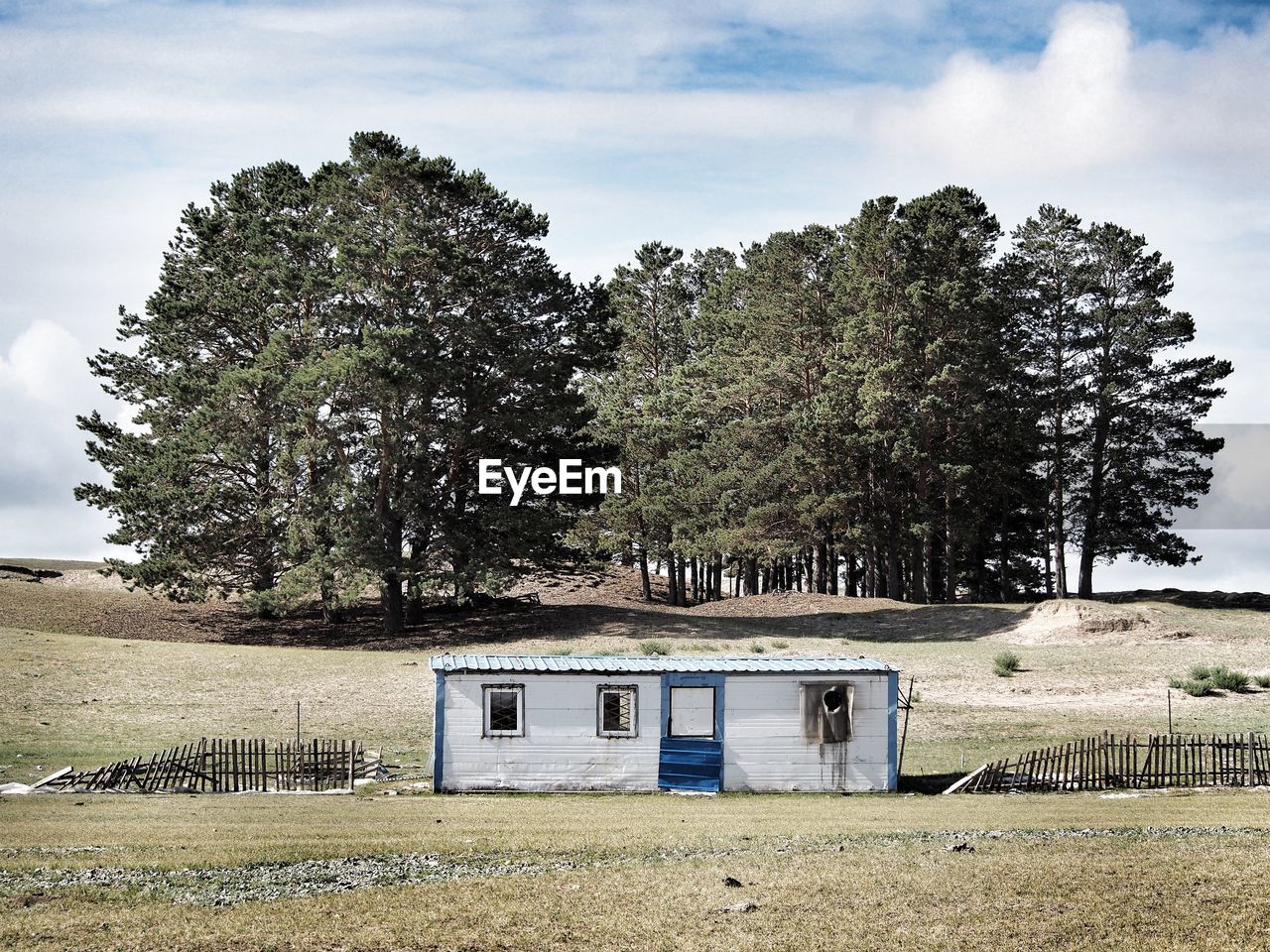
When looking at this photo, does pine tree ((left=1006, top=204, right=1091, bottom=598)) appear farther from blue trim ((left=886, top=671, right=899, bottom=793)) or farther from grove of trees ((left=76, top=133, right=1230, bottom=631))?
Result: blue trim ((left=886, top=671, right=899, bottom=793))

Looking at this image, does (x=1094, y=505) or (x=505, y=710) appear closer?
(x=505, y=710)

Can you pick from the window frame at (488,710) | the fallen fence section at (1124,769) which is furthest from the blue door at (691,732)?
the fallen fence section at (1124,769)

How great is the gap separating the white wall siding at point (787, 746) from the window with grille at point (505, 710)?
4230mm

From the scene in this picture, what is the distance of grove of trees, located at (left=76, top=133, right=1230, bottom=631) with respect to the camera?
56250 mm

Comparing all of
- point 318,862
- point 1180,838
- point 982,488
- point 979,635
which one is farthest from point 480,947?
point 982,488

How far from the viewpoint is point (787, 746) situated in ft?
92.0

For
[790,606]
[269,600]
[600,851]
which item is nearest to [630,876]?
Result: [600,851]

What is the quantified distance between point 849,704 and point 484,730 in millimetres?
7551

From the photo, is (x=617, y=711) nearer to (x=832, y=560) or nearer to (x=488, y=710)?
(x=488, y=710)

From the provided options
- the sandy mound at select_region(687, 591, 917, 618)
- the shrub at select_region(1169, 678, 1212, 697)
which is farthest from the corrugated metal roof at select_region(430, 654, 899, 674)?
the sandy mound at select_region(687, 591, 917, 618)

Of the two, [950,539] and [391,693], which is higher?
[950,539]

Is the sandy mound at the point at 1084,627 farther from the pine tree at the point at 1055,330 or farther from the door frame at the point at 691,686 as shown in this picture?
the door frame at the point at 691,686

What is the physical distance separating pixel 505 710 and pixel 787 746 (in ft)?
19.2

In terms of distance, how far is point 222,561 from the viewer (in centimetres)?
5816
